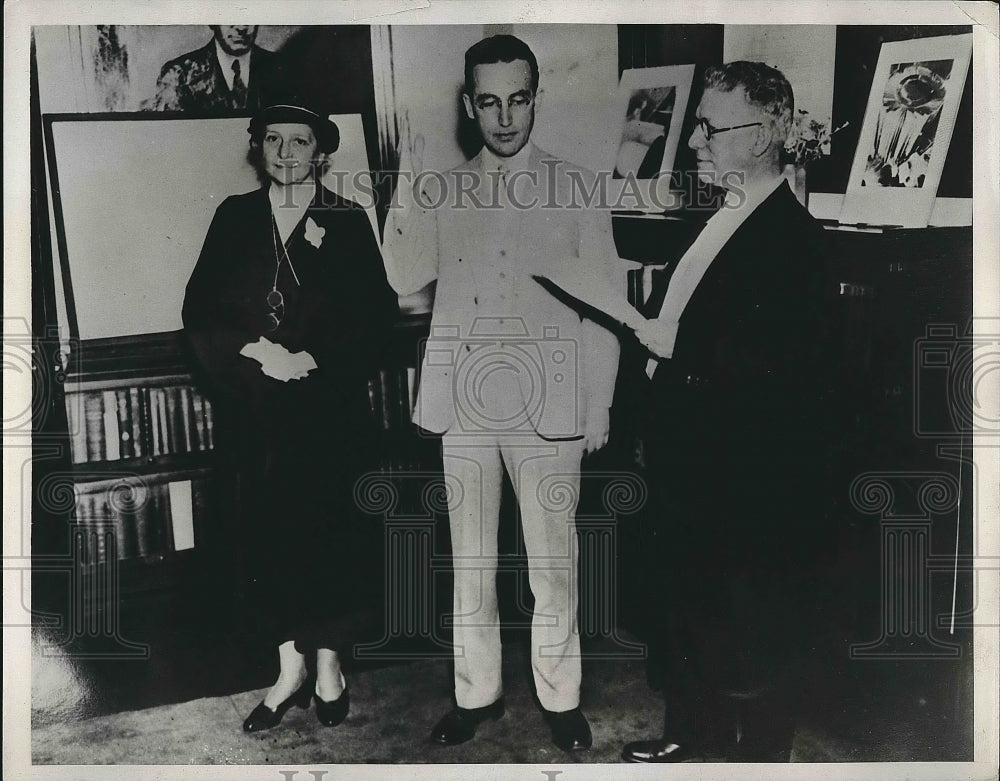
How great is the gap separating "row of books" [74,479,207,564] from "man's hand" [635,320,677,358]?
117cm

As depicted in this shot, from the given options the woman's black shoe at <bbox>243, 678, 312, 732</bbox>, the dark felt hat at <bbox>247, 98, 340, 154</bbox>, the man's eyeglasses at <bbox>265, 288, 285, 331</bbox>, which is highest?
the dark felt hat at <bbox>247, 98, 340, 154</bbox>

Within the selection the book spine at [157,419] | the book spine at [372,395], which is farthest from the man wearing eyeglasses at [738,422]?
the book spine at [157,419]

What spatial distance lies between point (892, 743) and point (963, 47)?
1798 millimetres

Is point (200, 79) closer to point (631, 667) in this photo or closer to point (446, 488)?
point (446, 488)

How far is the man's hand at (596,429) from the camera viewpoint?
1.96m

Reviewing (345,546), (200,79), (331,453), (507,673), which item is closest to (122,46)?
(200,79)

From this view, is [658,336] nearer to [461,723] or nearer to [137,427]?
[461,723]

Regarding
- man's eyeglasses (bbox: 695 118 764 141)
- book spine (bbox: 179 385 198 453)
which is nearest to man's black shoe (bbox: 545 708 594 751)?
book spine (bbox: 179 385 198 453)

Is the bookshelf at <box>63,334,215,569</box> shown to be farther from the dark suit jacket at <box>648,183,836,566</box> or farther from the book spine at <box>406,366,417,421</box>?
the dark suit jacket at <box>648,183,836,566</box>

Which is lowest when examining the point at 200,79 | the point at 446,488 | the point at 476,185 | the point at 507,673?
the point at 507,673

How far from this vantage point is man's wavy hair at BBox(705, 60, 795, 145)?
196 centimetres

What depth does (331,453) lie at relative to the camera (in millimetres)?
1955

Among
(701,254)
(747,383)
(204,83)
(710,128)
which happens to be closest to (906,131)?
(710,128)

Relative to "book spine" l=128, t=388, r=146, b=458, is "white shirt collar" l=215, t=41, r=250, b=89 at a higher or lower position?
higher
